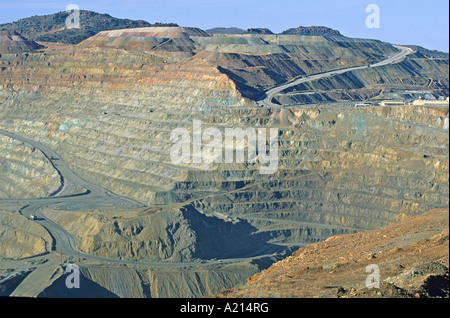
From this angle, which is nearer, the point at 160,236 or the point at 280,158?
the point at 160,236

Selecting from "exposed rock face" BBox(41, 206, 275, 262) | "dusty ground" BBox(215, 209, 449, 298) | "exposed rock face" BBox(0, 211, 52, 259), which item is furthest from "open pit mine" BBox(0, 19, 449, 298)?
"dusty ground" BBox(215, 209, 449, 298)

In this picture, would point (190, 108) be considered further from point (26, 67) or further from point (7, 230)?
point (26, 67)

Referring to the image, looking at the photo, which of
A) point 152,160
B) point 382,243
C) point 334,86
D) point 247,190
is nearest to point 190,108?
point 152,160

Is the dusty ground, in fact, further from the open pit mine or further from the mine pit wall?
the mine pit wall

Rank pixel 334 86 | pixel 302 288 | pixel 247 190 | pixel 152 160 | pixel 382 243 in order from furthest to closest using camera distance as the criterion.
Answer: pixel 334 86 → pixel 152 160 → pixel 247 190 → pixel 382 243 → pixel 302 288

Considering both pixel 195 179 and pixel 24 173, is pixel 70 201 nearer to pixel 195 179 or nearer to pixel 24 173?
pixel 195 179

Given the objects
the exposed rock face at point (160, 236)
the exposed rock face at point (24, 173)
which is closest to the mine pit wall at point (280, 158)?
the exposed rock face at point (24, 173)

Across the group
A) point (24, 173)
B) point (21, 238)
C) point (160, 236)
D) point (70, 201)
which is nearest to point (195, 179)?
point (70, 201)

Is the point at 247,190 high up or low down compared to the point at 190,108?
down
